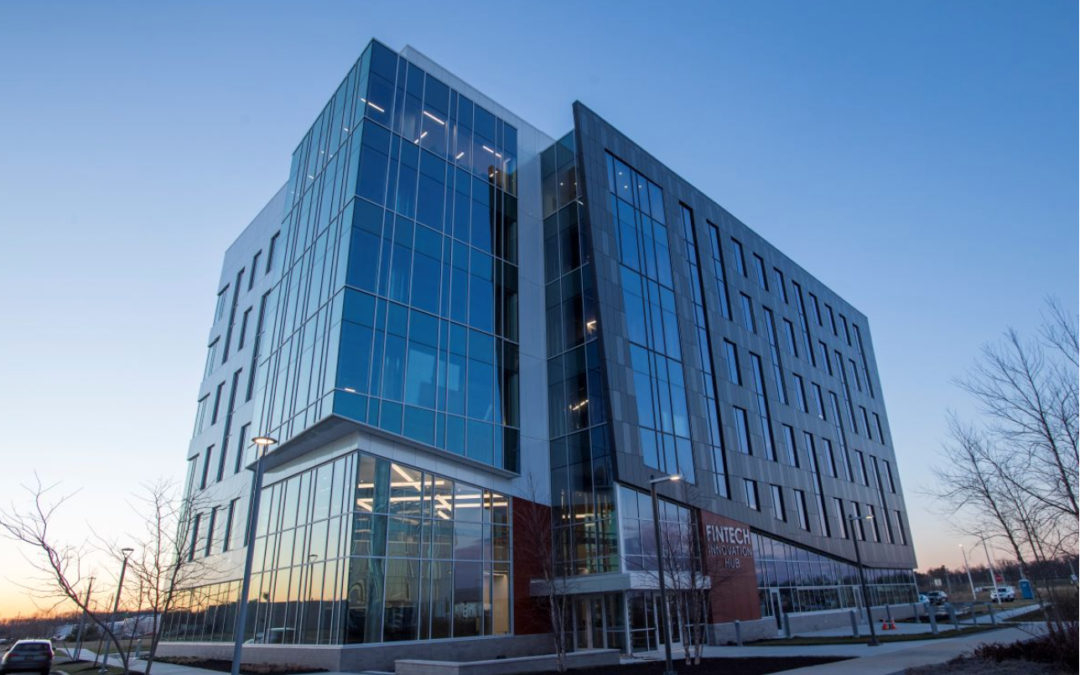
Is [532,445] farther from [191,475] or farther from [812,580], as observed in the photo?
[191,475]

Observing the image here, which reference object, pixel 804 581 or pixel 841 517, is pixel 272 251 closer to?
pixel 804 581

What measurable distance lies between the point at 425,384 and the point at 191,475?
2612cm

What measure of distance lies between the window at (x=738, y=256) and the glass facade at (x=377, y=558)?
1048 inches

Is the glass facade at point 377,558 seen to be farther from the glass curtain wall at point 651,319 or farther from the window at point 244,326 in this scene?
the window at point 244,326

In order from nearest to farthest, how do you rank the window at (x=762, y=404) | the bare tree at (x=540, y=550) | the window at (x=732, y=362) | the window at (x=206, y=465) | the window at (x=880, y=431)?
1. the bare tree at (x=540, y=550)
2. the window at (x=732, y=362)
3. the window at (x=206, y=465)
4. the window at (x=762, y=404)
5. the window at (x=880, y=431)

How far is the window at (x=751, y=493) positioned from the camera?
3728 centimetres

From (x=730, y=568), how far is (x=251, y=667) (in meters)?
22.5

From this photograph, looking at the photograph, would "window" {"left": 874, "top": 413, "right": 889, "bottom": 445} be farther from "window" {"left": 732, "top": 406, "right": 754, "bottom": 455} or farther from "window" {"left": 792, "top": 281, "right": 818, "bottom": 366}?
"window" {"left": 732, "top": 406, "right": 754, "bottom": 455}

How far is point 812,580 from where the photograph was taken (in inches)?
1619

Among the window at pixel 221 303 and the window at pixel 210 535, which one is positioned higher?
the window at pixel 221 303

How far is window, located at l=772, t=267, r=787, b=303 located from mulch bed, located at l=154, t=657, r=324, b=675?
1662 inches

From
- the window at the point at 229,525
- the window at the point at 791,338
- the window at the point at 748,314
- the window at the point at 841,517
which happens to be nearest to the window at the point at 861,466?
the window at the point at 841,517

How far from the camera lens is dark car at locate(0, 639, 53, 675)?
995 inches

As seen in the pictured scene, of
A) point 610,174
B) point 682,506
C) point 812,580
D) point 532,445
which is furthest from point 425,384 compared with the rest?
point 812,580
